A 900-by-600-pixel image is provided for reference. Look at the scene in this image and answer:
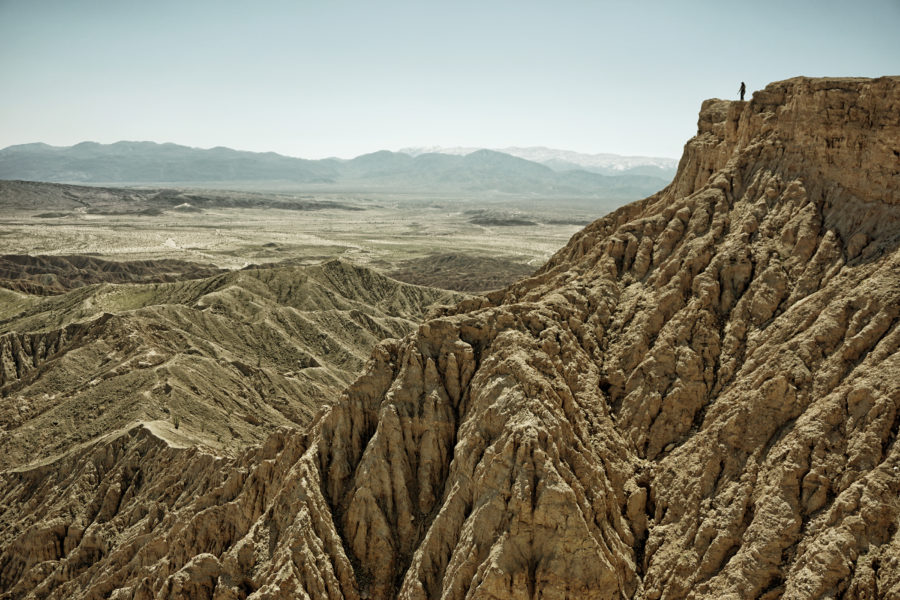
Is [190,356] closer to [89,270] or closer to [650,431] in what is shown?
[650,431]

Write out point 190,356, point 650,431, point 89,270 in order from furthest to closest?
point 89,270 → point 190,356 → point 650,431

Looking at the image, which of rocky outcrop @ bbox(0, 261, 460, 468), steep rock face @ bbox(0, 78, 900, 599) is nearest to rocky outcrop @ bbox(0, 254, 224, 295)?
rocky outcrop @ bbox(0, 261, 460, 468)

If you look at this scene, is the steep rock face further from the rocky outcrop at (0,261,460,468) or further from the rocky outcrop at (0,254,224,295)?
the rocky outcrop at (0,254,224,295)

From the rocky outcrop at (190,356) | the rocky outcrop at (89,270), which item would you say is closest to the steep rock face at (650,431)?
the rocky outcrop at (190,356)

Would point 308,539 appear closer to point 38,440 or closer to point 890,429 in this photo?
point 890,429

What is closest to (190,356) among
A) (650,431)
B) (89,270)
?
(650,431)

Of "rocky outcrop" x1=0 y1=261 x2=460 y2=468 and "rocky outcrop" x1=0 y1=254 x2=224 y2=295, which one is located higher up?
"rocky outcrop" x1=0 y1=261 x2=460 y2=468

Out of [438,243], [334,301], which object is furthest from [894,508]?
[438,243]

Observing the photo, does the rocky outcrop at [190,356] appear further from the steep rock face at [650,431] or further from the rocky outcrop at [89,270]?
the rocky outcrop at [89,270]
